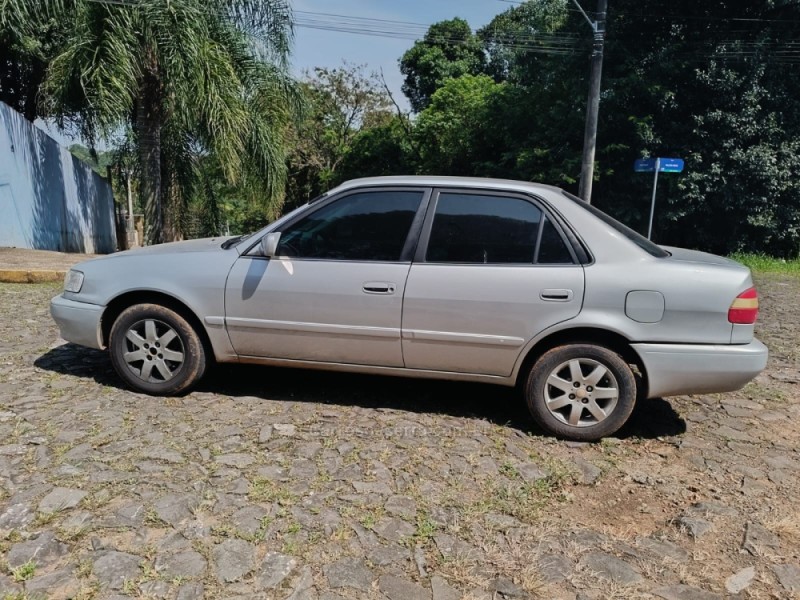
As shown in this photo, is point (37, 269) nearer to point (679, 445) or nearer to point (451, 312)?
point (451, 312)

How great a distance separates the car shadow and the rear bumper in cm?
51

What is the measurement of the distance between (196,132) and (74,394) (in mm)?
7922

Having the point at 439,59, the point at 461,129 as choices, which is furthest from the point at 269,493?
the point at 439,59

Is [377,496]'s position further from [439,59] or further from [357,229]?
[439,59]

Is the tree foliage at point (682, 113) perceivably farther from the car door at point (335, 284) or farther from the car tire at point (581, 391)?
the car door at point (335, 284)

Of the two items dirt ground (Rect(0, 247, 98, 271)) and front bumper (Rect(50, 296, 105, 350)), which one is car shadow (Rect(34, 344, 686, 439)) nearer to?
front bumper (Rect(50, 296, 105, 350))

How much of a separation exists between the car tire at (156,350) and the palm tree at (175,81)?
→ 641cm

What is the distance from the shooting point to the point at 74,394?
424 cm

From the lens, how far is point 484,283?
12.0 feet

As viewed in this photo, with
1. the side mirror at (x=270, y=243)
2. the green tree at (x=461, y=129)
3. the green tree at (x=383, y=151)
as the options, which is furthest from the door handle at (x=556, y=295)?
the green tree at (x=383, y=151)

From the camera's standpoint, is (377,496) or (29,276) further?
(29,276)

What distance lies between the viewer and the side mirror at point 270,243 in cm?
382

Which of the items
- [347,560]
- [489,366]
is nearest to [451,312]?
[489,366]

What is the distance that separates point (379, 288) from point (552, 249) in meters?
1.11
